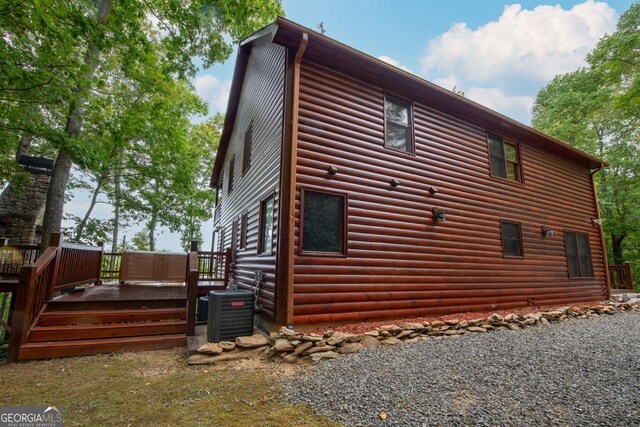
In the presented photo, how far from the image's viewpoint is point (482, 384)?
2.90 metres

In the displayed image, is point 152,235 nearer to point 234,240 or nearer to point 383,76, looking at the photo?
point 234,240

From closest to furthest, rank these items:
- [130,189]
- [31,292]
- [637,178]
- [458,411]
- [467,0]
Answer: [458,411]
[31,292]
[467,0]
[637,178]
[130,189]

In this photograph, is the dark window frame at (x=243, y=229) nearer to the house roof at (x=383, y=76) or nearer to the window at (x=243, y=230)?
the window at (x=243, y=230)

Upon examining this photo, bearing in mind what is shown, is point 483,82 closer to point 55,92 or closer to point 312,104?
point 312,104

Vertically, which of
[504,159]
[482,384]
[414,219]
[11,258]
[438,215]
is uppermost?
[504,159]

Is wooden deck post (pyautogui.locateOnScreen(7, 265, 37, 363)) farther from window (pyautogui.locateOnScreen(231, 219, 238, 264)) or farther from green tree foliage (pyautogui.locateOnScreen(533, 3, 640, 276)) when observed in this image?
green tree foliage (pyautogui.locateOnScreen(533, 3, 640, 276))

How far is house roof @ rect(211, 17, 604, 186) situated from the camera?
16.8 ft

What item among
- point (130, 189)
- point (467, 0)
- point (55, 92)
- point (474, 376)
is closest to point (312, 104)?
point (474, 376)

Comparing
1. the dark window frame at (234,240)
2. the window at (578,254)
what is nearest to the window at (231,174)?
the dark window frame at (234,240)

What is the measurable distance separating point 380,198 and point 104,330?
5.03 meters

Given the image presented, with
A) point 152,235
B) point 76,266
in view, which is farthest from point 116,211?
point 76,266

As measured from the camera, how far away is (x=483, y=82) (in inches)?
745

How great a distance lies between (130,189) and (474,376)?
791 inches

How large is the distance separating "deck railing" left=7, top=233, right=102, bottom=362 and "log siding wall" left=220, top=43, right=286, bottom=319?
3.15 metres
